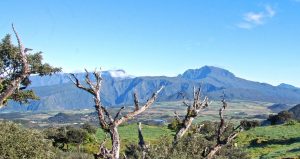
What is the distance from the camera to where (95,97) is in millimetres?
16344

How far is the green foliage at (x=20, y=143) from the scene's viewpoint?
3356 centimetres

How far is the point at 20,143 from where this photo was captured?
34625 mm

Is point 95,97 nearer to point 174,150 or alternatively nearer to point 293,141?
point 174,150

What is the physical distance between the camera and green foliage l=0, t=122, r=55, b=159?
33562 mm

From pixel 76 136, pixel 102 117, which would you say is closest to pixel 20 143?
pixel 102 117

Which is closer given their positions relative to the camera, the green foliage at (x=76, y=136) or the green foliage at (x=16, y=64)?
the green foliage at (x=16, y=64)

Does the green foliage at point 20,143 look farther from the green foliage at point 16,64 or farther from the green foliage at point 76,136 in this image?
the green foliage at point 76,136

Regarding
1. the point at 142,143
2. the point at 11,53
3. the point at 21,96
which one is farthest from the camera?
the point at 21,96

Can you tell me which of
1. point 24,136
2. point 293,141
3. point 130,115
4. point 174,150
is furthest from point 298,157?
point 130,115

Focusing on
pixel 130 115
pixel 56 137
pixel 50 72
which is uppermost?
pixel 50 72

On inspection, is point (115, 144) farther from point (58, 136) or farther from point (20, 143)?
point (58, 136)

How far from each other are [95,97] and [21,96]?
49.2 meters

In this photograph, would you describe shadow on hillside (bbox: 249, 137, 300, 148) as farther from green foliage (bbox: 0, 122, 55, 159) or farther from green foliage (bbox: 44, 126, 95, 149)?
green foliage (bbox: 0, 122, 55, 159)

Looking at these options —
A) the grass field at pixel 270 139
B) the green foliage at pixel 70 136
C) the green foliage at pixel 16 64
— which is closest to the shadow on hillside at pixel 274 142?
the grass field at pixel 270 139
